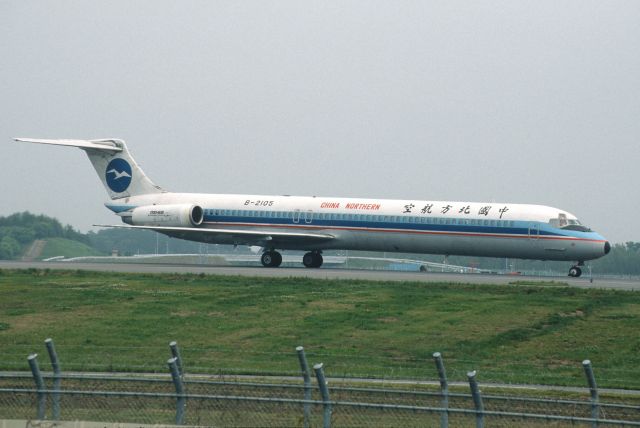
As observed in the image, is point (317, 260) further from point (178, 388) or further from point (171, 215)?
point (178, 388)

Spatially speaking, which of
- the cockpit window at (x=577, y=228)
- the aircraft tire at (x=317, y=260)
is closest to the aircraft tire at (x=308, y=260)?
the aircraft tire at (x=317, y=260)

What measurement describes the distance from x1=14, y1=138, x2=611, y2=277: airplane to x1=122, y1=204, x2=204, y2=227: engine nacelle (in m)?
0.05

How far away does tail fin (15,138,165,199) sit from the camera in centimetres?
5628

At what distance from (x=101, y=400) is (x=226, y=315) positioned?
1323 centimetres

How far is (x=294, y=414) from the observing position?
1658cm

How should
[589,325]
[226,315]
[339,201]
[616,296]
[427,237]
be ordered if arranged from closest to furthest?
1. [589,325]
2. [226,315]
3. [616,296]
4. [427,237]
5. [339,201]

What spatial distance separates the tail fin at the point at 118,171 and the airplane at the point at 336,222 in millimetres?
54

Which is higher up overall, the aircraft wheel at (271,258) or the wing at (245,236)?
the wing at (245,236)

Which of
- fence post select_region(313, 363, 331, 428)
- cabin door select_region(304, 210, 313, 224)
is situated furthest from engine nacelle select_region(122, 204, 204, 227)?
fence post select_region(313, 363, 331, 428)

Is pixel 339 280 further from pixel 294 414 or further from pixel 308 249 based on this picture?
pixel 294 414

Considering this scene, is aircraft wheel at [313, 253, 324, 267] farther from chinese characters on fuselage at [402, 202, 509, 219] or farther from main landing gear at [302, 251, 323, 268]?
chinese characters on fuselage at [402, 202, 509, 219]

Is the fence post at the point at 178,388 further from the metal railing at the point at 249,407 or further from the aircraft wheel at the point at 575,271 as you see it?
the aircraft wheel at the point at 575,271

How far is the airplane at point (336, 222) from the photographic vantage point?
44625 mm

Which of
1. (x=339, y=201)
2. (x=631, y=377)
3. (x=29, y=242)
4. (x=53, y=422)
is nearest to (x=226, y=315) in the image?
(x=631, y=377)
